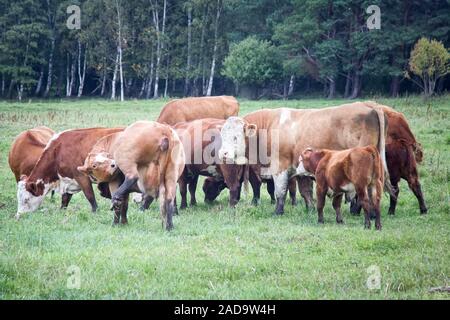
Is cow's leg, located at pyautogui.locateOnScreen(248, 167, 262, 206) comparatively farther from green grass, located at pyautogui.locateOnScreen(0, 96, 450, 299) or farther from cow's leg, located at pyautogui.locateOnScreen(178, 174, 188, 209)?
cow's leg, located at pyautogui.locateOnScreen(178, 174, 188, 209)

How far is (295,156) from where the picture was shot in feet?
38.3

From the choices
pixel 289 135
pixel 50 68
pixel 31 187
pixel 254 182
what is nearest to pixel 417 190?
pixel 289 135

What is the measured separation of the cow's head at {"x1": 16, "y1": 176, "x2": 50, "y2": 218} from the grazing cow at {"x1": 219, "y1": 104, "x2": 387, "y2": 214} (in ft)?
10.6

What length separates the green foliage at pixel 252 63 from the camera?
4675 cm

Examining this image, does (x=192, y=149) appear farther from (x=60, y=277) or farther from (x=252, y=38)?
(x=252, y=38)

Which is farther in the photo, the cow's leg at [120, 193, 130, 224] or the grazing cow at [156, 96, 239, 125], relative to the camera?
the grazing cow at [156, 96, 239, 125]

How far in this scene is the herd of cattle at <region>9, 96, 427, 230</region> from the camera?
30.7 feet

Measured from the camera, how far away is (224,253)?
7848 millimetres

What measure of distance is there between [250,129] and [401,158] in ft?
9.25

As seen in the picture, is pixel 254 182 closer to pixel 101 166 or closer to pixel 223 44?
pixel 101 166

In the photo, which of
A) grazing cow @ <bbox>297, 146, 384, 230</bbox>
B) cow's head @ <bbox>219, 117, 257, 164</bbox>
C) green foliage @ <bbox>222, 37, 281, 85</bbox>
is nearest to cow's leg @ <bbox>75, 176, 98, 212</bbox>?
cow's head @ <bbox>219, 117, 257, 164</bbox>

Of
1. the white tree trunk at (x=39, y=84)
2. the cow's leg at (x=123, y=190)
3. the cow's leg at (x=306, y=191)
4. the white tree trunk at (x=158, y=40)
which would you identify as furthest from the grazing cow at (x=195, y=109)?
the white tree trunk at (x=39, y=84)

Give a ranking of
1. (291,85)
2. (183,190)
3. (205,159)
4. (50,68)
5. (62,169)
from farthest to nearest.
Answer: (50,68) < (291,85) < (183,190) < (205,159) < (62,169)
